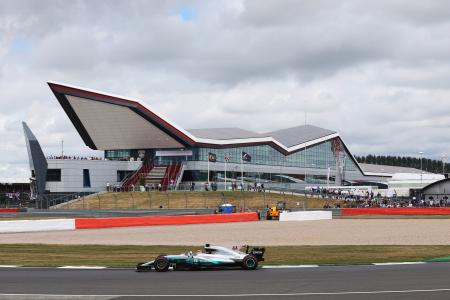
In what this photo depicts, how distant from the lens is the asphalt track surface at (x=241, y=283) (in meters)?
15.4

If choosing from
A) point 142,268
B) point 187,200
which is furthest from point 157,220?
point 187,200

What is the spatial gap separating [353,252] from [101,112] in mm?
87681

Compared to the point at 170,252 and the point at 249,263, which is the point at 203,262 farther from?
the point at 170,252

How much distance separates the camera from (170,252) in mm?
28469

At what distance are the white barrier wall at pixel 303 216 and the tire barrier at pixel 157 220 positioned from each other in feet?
9.99

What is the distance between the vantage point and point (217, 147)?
119250 millimetres

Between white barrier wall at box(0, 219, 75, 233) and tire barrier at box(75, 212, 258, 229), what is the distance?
35.1 inches

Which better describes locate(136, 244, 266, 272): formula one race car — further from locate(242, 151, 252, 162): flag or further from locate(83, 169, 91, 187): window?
locate(242, 151, 252, 162): flag

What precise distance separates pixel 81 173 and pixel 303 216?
5655 cm

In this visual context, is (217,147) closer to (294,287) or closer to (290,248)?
(290,248)

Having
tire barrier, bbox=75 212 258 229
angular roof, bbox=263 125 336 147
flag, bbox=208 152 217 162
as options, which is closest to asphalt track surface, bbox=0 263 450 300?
tire barrier, bbox=75 212 258 229

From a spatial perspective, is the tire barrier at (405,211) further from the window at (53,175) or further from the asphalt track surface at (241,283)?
the window at (53,175)

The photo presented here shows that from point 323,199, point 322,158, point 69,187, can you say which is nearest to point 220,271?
point 323,199

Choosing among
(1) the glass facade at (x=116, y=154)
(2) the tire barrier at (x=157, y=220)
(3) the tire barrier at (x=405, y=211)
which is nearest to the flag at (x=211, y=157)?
(1) the glass facade at (x=116, y=154)
